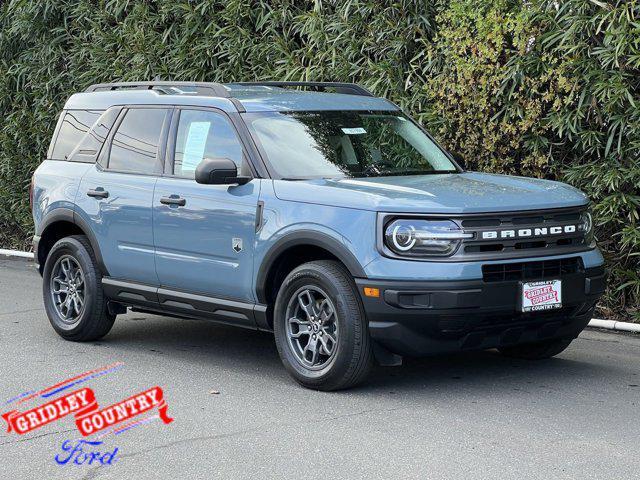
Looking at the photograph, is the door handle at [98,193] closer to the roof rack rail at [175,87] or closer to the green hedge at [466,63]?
the roof rack rail at [175,87]

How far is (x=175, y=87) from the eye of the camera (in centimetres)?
860

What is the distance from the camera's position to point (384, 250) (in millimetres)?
6699

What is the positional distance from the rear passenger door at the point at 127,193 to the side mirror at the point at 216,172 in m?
0.84

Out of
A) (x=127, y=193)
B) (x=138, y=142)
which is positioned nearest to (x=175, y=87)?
(x=138, y=142)

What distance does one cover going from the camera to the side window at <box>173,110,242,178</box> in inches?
305

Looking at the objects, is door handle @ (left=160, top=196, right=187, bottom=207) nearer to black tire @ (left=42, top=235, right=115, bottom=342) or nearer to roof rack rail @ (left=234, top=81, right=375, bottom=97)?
black tire @ (left=42, top=235, right=115, bottom=342)

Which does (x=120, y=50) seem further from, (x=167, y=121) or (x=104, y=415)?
(x=104, y=415)

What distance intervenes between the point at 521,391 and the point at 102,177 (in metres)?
3.47

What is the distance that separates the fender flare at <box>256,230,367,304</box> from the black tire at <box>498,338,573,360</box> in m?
1.70

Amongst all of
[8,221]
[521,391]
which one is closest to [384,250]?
[521,391]

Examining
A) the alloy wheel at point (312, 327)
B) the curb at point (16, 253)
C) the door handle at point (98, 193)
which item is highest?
the door handle at point (98, 193)

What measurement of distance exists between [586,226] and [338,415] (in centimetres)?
206

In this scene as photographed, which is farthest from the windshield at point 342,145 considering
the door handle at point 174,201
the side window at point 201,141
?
the door handle at point 174,201

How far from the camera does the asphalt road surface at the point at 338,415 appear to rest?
18.2 feet
